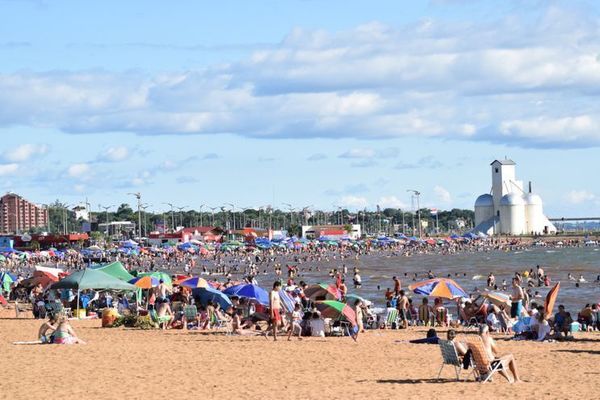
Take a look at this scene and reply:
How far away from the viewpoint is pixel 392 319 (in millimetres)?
24203

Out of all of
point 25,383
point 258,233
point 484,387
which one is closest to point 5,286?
point 25,383

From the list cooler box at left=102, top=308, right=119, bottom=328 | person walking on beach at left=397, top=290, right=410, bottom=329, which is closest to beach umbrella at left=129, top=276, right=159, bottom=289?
cooler box at left=102, top=308, right=119, bottom=328

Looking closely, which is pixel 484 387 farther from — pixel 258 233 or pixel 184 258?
pixel 258 233

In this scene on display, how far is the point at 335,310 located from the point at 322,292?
493cm

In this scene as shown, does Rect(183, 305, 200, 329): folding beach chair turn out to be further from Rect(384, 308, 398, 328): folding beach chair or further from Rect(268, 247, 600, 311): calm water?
Rect(268, 247, 600, 311): calm water

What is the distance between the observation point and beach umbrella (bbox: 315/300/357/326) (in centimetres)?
2141

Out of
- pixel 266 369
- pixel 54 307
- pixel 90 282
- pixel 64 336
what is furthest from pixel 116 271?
pixel 266 369

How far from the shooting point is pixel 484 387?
13.9m

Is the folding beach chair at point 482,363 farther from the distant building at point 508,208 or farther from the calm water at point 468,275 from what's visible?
the distant building at point 508,208

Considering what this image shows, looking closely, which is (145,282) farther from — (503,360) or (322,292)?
(503,360)

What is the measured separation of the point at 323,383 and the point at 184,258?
78.0 m

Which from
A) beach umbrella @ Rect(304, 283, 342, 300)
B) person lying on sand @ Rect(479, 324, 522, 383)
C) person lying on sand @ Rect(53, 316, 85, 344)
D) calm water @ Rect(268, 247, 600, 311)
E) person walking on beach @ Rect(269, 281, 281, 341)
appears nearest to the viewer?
person lying on sand @ Rect(479, 324, 522, 383)

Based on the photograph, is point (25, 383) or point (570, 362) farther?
point (570, 362)

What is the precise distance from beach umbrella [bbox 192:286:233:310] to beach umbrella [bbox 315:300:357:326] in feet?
10.9
